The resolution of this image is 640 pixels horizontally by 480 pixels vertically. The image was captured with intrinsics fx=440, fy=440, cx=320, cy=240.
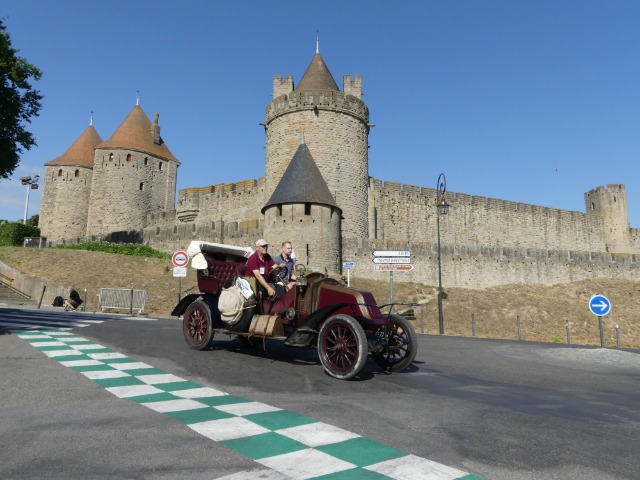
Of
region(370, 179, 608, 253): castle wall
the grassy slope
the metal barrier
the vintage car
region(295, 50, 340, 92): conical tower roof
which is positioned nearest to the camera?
the vintage car

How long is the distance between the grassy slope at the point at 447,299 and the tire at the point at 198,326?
11.8 m

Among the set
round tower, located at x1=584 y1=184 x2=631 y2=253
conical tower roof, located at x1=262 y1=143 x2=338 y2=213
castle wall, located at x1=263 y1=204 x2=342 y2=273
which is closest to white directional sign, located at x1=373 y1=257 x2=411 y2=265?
castle wall, located at x1=263 y1=204 x2=342 y2=273

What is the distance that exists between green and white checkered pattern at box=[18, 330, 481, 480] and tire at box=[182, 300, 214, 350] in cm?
149

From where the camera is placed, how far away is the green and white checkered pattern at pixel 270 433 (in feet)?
7.70

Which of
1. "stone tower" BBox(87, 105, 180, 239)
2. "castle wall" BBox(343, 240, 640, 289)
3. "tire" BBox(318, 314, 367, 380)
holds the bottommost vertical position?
"tire" BBox(318, 314, 367, 380)

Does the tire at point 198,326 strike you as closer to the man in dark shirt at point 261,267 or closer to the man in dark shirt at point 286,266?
the man in dark shirt at point 261,267

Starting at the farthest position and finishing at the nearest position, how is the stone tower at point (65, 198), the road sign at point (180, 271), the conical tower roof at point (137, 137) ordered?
the stone tower at point (65, 198) → the conical tower roof at point (137, 137) → the road sign at point (180, 271)

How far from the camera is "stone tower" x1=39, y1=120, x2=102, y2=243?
40.8 metres

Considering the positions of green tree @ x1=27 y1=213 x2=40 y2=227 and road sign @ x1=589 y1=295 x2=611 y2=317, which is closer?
road sign @ x1=589 y1=295 x2=611 y2=317

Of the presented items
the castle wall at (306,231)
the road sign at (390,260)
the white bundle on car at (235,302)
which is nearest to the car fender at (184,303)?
the white bundle on car at (235,302)

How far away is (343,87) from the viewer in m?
32.1

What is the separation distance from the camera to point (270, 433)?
291 cm

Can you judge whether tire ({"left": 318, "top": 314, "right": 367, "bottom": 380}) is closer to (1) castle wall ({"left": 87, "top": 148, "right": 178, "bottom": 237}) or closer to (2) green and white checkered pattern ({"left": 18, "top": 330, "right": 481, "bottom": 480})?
(2) green and white checkered pattern ({"left": 18, "top": 330, "right": 481, "bottom": 480})

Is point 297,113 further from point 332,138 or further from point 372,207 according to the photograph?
point 372,207
